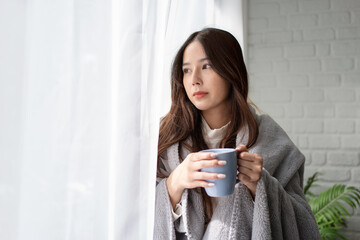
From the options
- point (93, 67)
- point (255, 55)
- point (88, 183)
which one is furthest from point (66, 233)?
point (255, 55)

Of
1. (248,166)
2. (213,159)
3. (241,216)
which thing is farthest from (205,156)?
(241,216)

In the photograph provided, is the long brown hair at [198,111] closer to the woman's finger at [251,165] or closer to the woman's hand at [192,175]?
the woman's hand at [192,175]

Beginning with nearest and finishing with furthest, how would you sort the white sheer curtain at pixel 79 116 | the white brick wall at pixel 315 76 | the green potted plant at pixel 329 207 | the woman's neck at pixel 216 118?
the white sheer curtain at pixel 79 116
the woman's neck at pixel 216 118
the green potted plant at pixel 329 207
the white brick wall at pixel 315 76

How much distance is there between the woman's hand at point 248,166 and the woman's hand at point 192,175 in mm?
101

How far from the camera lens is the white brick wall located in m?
2.05

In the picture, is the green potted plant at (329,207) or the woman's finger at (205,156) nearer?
the woman's finger at (205,156)

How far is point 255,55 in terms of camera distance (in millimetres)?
2195

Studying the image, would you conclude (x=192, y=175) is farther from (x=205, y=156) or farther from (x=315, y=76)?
(x=315, y=76)

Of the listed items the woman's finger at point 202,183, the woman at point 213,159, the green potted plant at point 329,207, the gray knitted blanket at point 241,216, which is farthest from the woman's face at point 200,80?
the green potted plant at point 329,207

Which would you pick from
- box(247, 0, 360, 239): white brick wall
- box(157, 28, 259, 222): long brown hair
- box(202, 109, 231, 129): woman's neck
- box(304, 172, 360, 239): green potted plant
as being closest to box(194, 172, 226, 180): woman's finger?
box(157, 28, 259, 222): long brown hair

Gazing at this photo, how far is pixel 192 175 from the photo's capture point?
0.67 metres

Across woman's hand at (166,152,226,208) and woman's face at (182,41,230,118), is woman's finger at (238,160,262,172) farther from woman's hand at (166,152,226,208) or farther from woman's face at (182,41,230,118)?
woman's face at (182,41,230,118)

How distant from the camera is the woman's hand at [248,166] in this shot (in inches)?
27.5

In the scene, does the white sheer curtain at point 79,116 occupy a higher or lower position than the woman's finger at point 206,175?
higher
